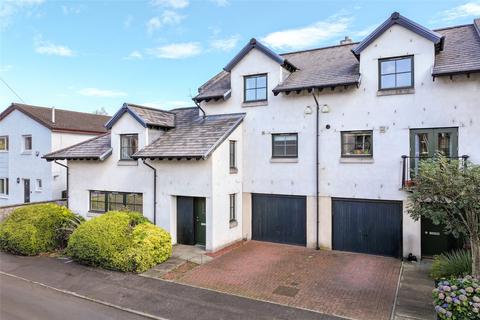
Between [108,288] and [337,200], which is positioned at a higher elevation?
[337,200]

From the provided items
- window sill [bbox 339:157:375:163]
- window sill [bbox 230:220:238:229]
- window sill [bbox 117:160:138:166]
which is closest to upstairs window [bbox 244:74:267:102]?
window sill [bbox 339:157:375:163]

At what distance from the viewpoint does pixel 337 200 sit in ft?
45.6

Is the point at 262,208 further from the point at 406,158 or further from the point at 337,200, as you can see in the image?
the point at 406,158

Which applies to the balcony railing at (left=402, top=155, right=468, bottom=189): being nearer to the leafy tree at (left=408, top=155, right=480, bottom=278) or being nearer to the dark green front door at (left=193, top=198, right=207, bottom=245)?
the leafy tree at (left=408, top=155, right=480, bottom=278)

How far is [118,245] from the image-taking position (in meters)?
11.9

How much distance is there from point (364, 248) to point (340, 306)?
5292mm

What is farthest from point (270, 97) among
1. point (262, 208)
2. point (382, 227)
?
point (382, 227)

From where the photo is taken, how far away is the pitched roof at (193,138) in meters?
13.7

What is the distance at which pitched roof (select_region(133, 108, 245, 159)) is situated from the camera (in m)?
13.7

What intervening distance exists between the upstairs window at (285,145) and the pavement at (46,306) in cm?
895

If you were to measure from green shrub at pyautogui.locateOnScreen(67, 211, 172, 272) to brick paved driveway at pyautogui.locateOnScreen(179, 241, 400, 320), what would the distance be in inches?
65.9

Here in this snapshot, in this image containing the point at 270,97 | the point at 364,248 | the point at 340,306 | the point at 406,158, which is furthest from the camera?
the point at 270,97

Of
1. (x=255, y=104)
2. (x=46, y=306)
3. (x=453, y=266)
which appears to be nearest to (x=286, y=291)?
(x=453, y=266)

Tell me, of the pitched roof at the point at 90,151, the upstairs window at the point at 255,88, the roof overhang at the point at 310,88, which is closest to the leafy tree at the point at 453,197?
the roof overhang at the point at 310,88
